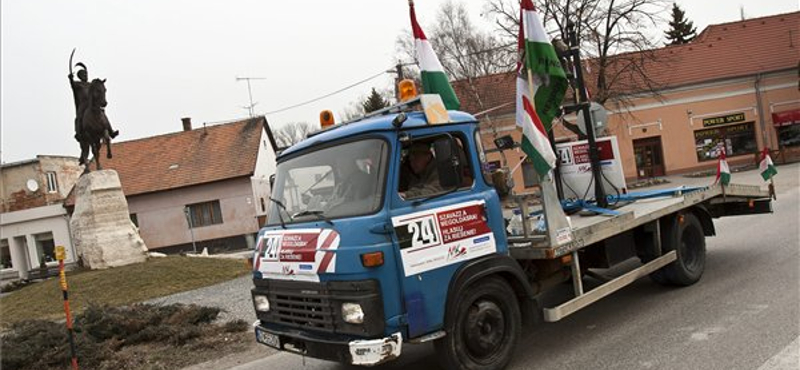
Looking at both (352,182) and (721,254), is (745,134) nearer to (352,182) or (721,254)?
(721,254)

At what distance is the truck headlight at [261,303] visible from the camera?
4738 mm

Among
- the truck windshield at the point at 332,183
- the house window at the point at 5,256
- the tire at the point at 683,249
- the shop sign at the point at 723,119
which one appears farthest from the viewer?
the house window at the point at 5,256

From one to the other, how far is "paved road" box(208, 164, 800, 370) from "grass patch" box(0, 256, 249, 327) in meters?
7.86

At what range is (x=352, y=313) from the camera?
3943 millimetres

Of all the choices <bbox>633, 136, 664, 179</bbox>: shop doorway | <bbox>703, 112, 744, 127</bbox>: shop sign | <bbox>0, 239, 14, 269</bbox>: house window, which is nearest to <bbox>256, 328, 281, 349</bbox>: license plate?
<bbox>633, 136, 664, 179</bbox>: shop doorway

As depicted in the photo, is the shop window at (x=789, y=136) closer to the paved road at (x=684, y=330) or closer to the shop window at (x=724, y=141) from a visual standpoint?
the shop window at (x=724, y=141)

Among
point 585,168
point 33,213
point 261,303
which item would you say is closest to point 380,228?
point 261,303

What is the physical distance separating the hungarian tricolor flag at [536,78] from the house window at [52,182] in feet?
153

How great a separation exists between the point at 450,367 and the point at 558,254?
1.36 m

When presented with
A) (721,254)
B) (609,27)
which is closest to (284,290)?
(721,254)

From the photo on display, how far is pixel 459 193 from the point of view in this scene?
4531 mm

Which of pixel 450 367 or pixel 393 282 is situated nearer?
pixel 393 282

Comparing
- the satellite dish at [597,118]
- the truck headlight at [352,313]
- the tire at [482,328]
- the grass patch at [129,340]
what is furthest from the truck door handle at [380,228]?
the satellite dish at [597,118]

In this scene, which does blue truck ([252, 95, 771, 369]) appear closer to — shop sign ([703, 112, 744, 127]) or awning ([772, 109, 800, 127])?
shop sign ([703, 112, 744, 127])
